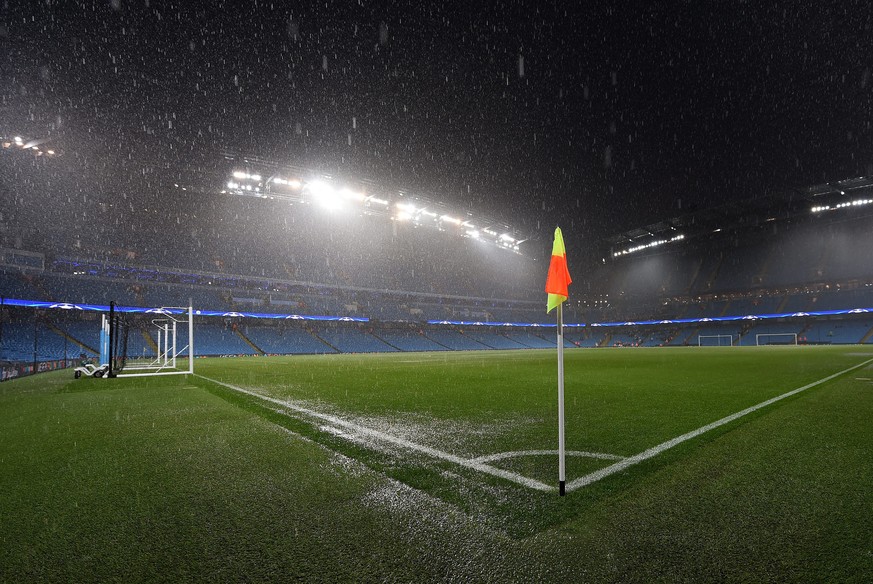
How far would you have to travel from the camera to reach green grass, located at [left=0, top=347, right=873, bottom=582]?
181 centimetres

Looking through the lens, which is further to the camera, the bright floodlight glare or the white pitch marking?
the bright floodlight glare

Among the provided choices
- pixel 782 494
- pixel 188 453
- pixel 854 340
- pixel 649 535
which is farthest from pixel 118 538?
pixel 854 340

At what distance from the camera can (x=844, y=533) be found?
203 centimetres

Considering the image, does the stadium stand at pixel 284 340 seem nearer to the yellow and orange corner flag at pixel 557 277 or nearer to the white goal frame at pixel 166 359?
the white goal frame at pixel 166 359

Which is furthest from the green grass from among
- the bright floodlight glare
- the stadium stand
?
the stadium stand

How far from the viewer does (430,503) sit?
2.52 meters

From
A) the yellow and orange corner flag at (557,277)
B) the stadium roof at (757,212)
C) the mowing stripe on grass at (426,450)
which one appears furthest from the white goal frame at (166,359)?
the stadium roof at (757,212)

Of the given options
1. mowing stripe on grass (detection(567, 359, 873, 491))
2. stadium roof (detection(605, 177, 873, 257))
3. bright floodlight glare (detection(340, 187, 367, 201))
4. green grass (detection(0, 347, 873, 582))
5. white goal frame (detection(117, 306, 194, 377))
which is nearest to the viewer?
green grass (detection(0, 347, 873, 582))

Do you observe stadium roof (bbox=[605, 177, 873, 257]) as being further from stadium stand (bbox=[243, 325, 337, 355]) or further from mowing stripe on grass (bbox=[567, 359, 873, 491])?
mowing stripe on grass (bbox=[567, 359, 873, 491])

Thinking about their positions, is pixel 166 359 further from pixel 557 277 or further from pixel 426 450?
pixel 557 277

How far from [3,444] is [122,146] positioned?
26.7 meters

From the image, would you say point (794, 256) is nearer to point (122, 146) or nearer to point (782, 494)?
point (782, 494)

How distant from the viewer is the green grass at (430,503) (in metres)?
1.81

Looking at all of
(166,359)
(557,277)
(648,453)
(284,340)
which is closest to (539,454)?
(648,453)
